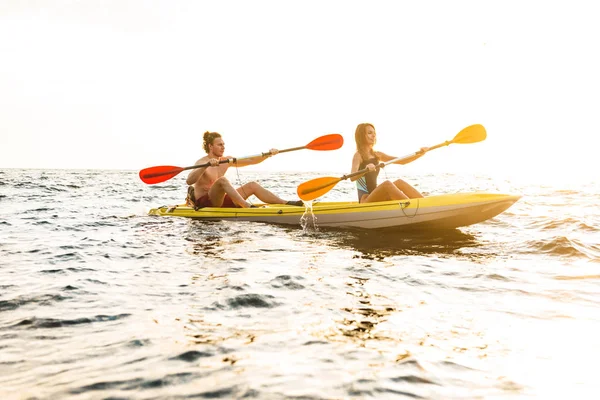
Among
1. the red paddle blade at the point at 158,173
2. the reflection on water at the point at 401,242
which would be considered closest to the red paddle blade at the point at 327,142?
the reflection on water at the point at 401,242

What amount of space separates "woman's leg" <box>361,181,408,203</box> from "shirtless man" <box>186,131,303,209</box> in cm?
183

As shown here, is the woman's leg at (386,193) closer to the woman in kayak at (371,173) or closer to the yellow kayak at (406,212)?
the woman in kayak at (371,173)

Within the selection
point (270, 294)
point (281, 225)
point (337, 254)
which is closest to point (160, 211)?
point (281, 225)

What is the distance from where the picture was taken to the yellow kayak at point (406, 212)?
690 centimetres

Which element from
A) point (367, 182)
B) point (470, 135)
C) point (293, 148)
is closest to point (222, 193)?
point (293, 148)

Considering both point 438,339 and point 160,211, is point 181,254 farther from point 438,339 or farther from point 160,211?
point 160,211

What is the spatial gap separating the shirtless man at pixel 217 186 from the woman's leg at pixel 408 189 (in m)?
2.17

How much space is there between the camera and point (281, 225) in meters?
8.12

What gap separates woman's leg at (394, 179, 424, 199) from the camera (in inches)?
290

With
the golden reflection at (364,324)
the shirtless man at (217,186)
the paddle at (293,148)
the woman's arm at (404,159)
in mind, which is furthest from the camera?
the paddle at (293,148)

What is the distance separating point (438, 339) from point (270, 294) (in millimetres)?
1471

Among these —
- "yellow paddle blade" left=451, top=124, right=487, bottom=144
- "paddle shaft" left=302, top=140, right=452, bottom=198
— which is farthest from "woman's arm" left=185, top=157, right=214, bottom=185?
"yellow paddle blade" left=451, top=124, right=487, bottom=144

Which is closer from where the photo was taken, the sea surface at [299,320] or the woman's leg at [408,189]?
the sea surface at [299,320]

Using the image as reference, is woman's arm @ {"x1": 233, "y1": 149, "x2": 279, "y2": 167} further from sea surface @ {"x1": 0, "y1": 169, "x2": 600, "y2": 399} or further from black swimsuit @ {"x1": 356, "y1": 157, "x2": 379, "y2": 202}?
sea surface @ {"x1": 0, "y1": 169, "x2": 600, "y2": 399}
